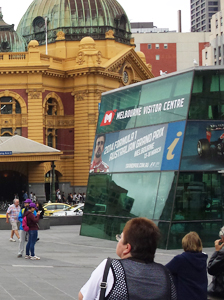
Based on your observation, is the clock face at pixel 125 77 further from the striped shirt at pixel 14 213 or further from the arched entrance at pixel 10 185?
the striped shirt at pixel 14 213

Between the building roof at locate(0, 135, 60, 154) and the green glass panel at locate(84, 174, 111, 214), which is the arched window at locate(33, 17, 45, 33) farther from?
the green glass panel at locate(84, 174, 111, 214)

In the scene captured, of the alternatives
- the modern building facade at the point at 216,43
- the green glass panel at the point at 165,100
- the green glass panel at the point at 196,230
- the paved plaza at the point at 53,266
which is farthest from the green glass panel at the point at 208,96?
the modern building facade at the point at 216,43

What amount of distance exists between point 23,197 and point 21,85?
11.5 meters

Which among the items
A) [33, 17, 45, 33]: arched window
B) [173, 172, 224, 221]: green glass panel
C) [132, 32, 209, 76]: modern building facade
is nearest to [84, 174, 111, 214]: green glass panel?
[173, 172, 224, 221]: green glass panel

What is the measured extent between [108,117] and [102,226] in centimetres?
442

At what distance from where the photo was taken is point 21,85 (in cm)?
6116

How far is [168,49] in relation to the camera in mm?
116688

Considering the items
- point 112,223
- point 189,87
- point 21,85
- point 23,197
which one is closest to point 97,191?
point 112,223

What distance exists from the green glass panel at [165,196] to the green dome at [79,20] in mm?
49903

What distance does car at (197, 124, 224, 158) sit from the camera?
2128 centimetres

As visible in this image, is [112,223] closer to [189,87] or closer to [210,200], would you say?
[210,200]

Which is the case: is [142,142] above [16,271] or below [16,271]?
above

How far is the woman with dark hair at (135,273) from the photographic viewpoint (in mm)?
4578

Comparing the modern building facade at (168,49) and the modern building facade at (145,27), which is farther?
the modern building facade at (145,27)
